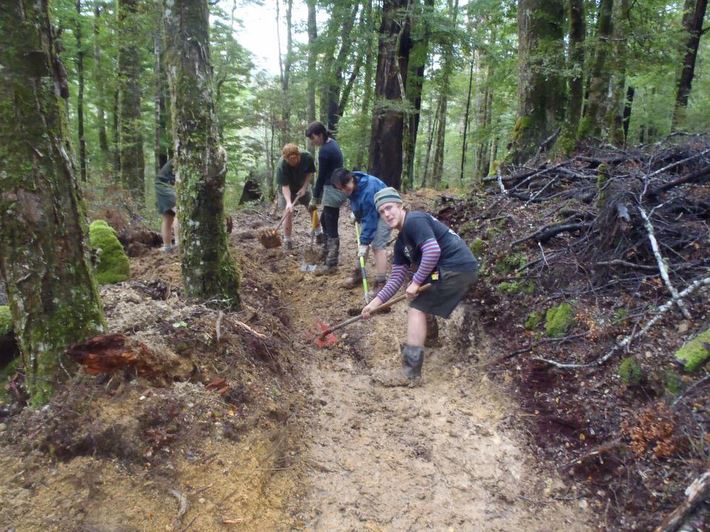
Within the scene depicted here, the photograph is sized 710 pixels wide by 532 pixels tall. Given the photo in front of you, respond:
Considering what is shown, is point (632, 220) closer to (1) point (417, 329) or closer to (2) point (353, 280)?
(1) point (417, 329)

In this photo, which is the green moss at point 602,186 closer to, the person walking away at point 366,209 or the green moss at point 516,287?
the green moss at point 516,287

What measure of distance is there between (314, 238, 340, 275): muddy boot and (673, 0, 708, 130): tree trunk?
10429 millimetres

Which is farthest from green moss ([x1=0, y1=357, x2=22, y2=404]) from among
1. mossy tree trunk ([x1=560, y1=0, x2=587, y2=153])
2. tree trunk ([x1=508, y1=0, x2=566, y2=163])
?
tree trunk ([x1=508, y1=0, x2=566, y2=163])

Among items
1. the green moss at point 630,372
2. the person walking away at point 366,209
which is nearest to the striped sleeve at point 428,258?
the person walking away at point 366,209

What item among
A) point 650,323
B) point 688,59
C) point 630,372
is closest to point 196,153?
point 630,372

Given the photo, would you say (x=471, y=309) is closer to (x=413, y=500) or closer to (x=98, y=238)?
(x=413, y=500)

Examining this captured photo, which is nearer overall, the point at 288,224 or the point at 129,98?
the point at 288,224

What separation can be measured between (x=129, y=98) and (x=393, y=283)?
11.3 metres

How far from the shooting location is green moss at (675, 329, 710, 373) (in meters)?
3.05

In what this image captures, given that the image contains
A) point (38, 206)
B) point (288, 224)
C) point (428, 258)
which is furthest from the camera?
point (288, 224)

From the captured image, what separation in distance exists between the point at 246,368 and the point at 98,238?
2.89 metres

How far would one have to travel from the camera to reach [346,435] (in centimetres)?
364

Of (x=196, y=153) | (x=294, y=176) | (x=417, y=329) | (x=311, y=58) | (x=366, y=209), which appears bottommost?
(x=417, y=329)

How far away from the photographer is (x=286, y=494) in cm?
290
